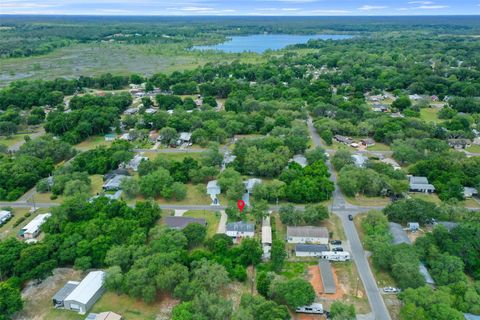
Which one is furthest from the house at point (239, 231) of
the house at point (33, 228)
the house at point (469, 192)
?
the house at point (469, 192)

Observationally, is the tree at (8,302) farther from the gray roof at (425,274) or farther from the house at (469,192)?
the house at (469,192)

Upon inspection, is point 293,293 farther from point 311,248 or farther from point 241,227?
point 241,227

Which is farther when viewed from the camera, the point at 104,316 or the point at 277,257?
the point at 277,257

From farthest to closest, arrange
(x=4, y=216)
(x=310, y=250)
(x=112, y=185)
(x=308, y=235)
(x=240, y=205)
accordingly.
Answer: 1. (x=112, y=185)
2. (x=240, y=205)
3. (x=4, y=216)
4. (x=308, y=235)
5. (x=310, y=250)

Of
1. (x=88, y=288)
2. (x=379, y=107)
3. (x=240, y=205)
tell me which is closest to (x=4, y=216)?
(x=88, y=288)

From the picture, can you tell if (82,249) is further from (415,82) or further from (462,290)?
(415,82)

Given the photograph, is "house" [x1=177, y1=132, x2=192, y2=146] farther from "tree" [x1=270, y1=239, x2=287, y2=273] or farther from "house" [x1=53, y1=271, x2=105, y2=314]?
"tree" [x1=270, y1=239, x2=287, y2=273]
